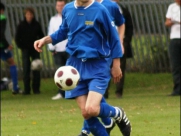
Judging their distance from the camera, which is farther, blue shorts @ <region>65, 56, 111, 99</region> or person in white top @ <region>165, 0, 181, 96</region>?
person in white top @ <region>165, 0, 181, 96</region>

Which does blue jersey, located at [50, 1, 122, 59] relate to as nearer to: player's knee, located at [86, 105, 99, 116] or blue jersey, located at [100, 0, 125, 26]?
player's knee, located at [86, 105, 99, 116]

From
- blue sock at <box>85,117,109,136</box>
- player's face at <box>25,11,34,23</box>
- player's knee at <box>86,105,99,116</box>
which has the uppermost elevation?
player's knee at <box>86,105,99,116</box>

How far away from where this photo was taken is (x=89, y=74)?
9273mm

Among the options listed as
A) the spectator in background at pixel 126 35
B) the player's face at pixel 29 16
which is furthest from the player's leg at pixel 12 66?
the spectator in background at pixel 126 35

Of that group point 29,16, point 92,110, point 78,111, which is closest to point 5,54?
point 29,16

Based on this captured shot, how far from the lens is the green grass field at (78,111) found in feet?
38.2

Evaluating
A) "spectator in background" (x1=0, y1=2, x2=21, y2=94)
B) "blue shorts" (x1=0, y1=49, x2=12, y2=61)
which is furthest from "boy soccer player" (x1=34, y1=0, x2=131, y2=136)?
"blue shorts" (x1=0, y1=49, x2=12, y2=61)

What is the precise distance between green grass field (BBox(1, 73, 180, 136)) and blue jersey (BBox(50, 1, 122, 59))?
203 cm

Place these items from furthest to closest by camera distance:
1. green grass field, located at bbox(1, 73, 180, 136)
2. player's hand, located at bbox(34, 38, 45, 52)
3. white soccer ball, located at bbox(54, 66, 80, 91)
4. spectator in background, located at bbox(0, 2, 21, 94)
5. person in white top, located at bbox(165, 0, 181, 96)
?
spectator in background, located at bbox(0, 2, 21, 94) < person in white top, located at bbox(165, 0, 181, 96) < green grass field, located at bbox(1, 73, 180, 136) < player's hand, located at bbox(34, 38, 45, 52) < white soccer ball, located at bbox(54, 66, 80, 91)

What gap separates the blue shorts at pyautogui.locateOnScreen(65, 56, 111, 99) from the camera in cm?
925

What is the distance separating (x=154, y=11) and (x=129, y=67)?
6.29ft

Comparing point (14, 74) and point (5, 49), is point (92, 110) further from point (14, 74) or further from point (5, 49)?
point (14, 74)

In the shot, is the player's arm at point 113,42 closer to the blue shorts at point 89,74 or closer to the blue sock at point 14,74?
the blue shorts at point 89,74

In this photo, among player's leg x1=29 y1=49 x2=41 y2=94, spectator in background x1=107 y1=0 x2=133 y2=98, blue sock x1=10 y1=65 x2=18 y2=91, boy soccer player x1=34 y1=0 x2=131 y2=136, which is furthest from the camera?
blue sock x1=10 y1=65 x2=18 y2=91
